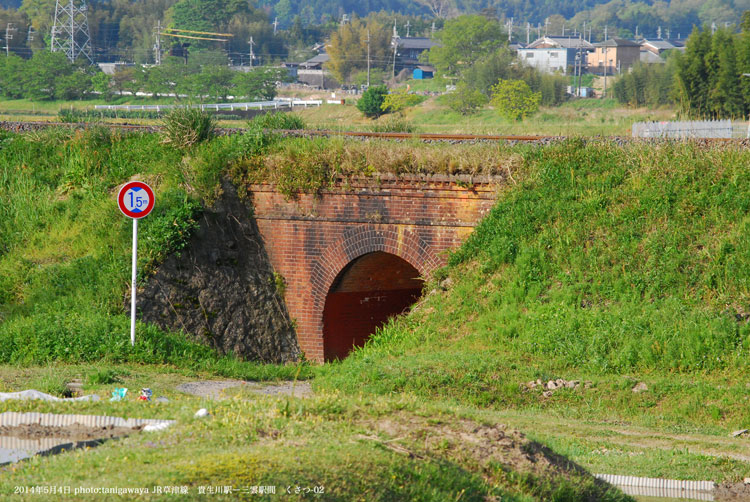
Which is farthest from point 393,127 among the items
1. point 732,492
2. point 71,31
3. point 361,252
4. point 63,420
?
point 71,31

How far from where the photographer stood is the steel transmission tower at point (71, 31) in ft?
273

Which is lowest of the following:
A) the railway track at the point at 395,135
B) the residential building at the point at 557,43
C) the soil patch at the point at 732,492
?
the soil patch at the point at 732,492

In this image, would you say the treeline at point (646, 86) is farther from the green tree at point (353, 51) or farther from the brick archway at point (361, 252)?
the brick archway at point (361, 252)

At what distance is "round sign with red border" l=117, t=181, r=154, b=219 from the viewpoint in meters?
13.0

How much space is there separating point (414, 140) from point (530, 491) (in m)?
10.2

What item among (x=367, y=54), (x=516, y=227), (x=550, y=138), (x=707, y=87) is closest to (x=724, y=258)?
(x=516, y=227)

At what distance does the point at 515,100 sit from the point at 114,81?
35.1m

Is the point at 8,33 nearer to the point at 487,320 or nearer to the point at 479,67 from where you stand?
the point at 479,67

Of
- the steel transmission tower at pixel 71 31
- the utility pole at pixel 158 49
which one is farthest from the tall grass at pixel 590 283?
the utility pole at pixel 158 49

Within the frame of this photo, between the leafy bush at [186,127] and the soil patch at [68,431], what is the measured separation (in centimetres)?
997

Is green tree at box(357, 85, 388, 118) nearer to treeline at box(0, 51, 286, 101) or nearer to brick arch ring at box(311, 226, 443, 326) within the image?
A: treeline at box(0, 51, 286, 101)

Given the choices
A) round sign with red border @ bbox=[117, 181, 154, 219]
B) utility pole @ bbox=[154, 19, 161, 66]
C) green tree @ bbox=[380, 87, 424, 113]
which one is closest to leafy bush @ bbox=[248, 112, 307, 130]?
round sign with red border @ bbox=[117, 181, 154, 219]

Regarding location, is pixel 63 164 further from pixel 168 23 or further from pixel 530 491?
pixel 168 23

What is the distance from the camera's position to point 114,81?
72.9 metres
